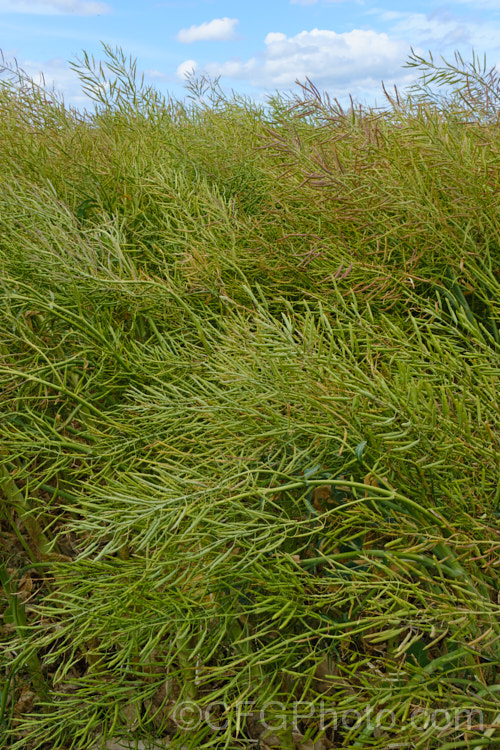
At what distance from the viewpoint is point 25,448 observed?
1.48m

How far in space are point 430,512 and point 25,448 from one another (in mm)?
936

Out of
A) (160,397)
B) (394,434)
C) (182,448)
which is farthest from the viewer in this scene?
(182,448)

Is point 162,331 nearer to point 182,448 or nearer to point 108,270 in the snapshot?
point 108,270

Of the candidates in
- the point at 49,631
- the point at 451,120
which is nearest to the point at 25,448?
the point at 49,631

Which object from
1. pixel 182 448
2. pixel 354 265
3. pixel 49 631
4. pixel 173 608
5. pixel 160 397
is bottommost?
pixel 49 631

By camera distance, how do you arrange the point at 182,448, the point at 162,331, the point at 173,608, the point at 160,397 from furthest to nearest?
the point at 162,331, the point at 182,448, the point at 160,397, the point at 173,608

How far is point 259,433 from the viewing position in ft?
3.81

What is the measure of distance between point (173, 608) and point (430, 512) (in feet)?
1.62

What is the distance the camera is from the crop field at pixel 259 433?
1.04 metres

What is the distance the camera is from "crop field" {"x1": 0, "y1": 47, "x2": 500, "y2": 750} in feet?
3.40

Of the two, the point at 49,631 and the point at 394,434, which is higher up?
the point at 394,434

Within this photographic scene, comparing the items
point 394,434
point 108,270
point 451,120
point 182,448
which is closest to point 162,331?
point 108,270

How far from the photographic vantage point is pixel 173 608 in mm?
1157

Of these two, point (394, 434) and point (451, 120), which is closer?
point (394, 434)
